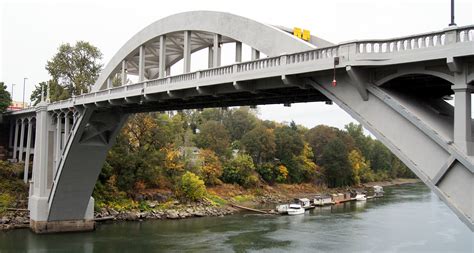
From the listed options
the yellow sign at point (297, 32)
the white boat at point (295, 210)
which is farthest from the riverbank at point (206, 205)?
the yellow sign at point (297, 32)

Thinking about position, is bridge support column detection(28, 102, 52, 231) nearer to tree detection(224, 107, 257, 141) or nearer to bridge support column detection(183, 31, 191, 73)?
bridge support column detection(183, 31, 191, 73)

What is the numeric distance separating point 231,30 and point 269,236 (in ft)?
46.9

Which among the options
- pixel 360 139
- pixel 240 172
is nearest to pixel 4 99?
pixel 240 172

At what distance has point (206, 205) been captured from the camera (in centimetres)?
3556

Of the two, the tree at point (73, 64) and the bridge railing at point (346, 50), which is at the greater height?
the tree at point (73, 64)

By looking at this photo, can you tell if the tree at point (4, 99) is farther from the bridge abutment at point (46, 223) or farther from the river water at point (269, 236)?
the river water at point (269, 236)

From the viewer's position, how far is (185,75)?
1551 cm

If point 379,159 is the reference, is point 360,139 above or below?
above

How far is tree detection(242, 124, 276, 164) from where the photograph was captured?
164ft

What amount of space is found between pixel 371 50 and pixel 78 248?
17889 mm

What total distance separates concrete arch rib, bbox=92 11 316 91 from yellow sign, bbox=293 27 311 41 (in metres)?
0.33

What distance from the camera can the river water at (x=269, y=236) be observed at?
2233 centimetres

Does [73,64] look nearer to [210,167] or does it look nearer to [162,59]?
[210,167]

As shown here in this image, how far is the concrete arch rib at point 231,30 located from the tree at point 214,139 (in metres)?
27.3
